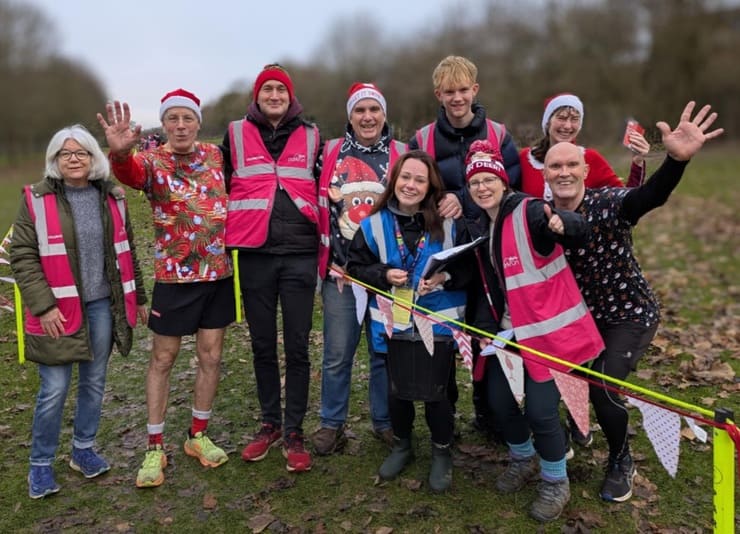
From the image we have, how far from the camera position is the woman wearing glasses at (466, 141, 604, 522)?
3512mm

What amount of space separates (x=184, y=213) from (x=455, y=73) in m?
2.14

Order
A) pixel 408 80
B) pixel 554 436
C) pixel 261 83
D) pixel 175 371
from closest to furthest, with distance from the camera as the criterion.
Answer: pixel 554 436 < pixel 261 83 < pixel 175 371 < pixel 408 80

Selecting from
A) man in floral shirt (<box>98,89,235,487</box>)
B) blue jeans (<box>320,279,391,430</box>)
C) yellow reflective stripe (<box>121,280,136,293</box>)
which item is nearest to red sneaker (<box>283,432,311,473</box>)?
blue jeans (<box>320,279,391,430</box>)

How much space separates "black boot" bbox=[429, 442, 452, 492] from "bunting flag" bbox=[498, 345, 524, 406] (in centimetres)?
79

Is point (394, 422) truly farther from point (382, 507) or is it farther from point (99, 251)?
point (99, 251)

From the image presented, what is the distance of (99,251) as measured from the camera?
412 centimetres

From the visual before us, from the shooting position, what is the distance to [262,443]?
4.66m

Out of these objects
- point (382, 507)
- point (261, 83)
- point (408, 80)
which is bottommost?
point (382, 507)

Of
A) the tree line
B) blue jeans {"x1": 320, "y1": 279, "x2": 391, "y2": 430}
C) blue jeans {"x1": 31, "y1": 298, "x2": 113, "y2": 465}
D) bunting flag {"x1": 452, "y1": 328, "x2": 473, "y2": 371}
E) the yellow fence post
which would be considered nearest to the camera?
the yellow fence post

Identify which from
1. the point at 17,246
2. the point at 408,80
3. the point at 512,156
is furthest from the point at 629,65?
the point at 17,246

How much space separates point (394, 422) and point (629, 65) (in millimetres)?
33599

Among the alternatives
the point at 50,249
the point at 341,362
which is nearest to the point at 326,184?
the point at 341,362

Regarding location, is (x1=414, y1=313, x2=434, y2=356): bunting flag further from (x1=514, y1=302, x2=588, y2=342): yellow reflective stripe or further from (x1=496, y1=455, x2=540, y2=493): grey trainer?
(x1=496, y1=455, x2=540, y2=493): grey trainer

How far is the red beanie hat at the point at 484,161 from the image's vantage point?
12.0 feet
